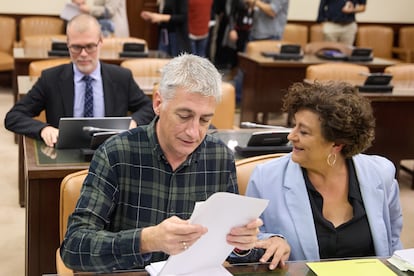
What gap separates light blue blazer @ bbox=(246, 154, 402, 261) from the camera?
201 cm

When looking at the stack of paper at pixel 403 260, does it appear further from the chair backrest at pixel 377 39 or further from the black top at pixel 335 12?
A: the chair backrest at pixel 377 39

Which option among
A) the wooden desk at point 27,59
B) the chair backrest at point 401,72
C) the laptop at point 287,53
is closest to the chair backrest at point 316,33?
the laptop at point 287,53

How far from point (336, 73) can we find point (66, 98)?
2.38 m

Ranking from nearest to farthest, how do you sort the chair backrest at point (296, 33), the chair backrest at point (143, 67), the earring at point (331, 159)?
the earring at point (331, 159) → the chair backrest at point (143, 67) → the chair backrest at point (296, 33)

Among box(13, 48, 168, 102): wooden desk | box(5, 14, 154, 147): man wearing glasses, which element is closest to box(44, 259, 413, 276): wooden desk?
box(5, 14, 154, 147): man wearing glasses

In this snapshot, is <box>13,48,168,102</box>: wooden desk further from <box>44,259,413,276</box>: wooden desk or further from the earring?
<box>44,259,413,276</box>: wooden desk

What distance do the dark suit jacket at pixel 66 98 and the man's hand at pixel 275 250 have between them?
1630 mm

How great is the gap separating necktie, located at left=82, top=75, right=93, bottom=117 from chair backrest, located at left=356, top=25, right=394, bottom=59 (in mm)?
6485

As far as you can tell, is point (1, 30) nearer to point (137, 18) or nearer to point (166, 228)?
point (137, 18)

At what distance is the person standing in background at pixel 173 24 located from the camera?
6.64m

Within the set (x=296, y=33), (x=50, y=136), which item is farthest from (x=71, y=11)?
(x=50, y=136)

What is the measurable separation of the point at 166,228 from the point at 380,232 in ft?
2.84

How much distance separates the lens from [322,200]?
210cm

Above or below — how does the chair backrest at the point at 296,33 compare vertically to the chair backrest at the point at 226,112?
above
